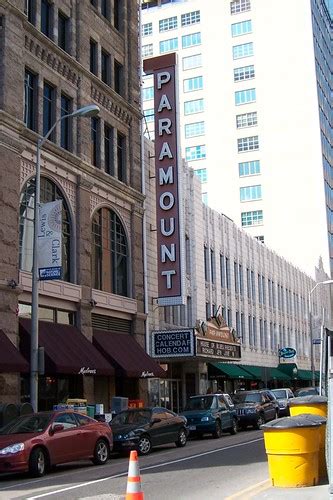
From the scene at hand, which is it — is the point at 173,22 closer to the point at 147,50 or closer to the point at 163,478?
the point at 147,50

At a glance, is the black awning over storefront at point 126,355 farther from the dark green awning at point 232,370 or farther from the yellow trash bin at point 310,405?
the yellow trash bin at point 310,405

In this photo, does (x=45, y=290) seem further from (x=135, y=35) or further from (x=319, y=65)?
(x=319, y=65)

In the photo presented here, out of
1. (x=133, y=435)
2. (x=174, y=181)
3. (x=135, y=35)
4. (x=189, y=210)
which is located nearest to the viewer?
(x=133, y=435)

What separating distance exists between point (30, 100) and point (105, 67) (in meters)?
7.42

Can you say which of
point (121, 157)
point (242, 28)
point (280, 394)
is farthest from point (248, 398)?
point (242, 28)

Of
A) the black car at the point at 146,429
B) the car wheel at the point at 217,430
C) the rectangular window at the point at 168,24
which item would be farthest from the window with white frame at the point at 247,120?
the black car at the point at 146,429

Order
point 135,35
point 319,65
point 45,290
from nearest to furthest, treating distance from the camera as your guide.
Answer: point 45,290, point 135,35, point 319,65

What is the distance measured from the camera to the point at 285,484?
11.3m

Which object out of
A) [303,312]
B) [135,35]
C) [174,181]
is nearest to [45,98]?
[174,181]

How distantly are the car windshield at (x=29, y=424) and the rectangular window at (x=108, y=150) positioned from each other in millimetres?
17522

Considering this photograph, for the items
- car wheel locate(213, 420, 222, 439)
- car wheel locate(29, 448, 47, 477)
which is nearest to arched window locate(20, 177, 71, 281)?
car wheel locate(213, 420, 222, 439)

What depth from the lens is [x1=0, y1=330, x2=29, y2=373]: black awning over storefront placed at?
21.4 metres

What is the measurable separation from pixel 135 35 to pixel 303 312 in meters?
35.5

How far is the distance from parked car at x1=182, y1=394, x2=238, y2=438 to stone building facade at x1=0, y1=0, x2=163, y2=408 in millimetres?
3688
